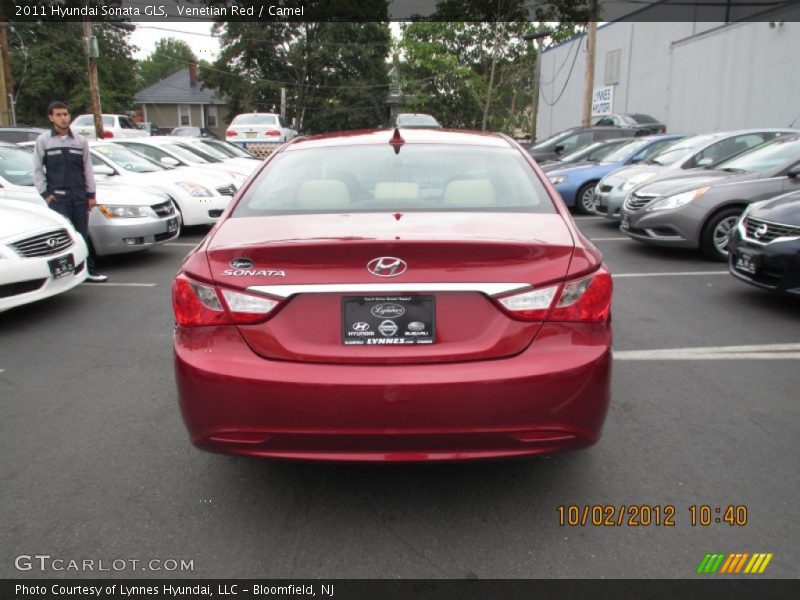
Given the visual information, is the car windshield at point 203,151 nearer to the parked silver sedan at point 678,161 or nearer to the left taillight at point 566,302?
the parked silver sedan at point 678,161

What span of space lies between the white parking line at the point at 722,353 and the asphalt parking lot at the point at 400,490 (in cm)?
3

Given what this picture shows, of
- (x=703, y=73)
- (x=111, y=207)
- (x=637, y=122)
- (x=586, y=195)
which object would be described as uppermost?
(x=703, y=73)

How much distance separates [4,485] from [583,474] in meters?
2.65

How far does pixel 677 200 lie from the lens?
8359mm

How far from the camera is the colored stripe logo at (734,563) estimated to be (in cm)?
256

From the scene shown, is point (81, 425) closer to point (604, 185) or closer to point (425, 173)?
point (425, 173)

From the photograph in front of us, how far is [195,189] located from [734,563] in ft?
31.5

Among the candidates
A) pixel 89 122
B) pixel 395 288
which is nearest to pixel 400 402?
pixel 395 288

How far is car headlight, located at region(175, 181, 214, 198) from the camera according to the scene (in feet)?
34.9

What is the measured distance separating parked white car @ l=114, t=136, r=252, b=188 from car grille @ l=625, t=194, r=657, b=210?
6344 millimetres

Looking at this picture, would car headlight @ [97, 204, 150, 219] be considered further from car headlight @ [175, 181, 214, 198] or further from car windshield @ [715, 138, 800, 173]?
car windshield @ [715, 138, 800, 173]

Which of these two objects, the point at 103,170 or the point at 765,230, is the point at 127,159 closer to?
the point at 103,170
